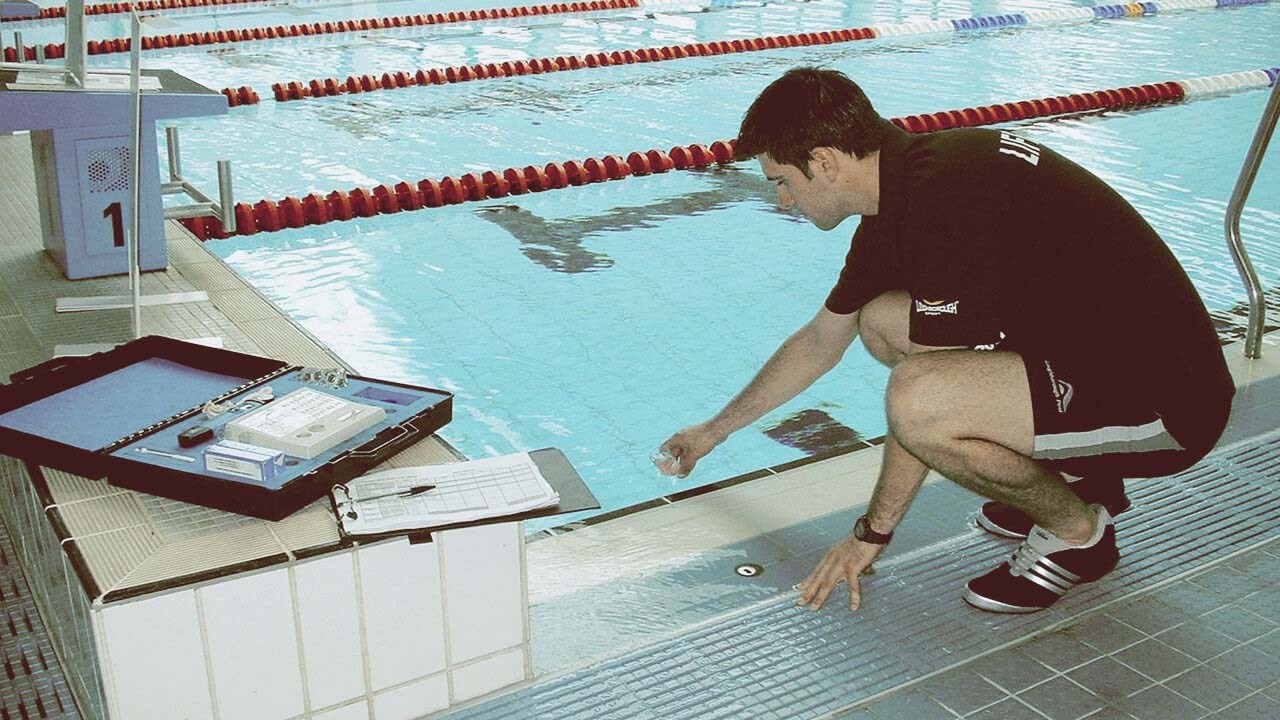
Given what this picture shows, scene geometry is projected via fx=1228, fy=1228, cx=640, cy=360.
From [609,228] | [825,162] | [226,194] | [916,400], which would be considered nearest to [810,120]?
[825,162]

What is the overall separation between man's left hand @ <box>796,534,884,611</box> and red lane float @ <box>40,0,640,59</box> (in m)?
8.45

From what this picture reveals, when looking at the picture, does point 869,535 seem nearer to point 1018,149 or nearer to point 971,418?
point 971,418

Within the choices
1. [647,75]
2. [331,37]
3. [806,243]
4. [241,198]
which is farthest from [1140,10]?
[241,198]

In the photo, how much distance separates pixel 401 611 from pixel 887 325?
3.50ft

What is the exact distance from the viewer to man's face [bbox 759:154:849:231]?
2020mm

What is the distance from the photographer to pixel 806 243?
16.7 feet

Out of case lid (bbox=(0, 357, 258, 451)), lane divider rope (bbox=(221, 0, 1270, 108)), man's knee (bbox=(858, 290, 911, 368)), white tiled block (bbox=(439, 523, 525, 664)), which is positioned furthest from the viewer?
lane divider rope (bbox=(221, 0, 1270, 108))

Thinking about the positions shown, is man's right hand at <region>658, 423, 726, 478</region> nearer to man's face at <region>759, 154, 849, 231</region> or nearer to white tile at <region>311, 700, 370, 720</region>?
man's face at <region>759, 154, 849, 231</region>

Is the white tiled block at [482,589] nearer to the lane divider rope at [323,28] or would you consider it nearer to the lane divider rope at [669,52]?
the lane divider rope at [669,52]

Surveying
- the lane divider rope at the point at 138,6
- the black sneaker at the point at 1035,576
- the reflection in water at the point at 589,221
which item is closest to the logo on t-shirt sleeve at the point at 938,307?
the black sneaker at the point at 1035,576

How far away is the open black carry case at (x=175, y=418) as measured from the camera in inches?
70.4

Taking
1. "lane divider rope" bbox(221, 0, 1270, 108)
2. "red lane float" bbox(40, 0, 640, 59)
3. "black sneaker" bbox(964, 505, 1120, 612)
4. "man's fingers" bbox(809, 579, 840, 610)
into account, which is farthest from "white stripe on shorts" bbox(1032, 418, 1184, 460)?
"red lane float" bbox(40, 0, 640, 59)

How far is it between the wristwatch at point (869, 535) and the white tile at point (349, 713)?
900 mm

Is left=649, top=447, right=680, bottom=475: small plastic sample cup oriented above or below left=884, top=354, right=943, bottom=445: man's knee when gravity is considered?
below
